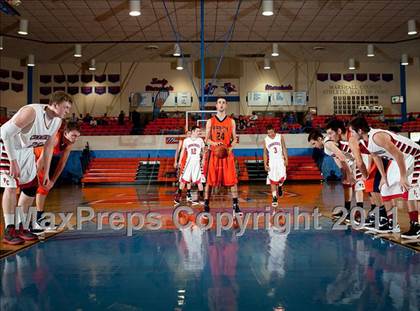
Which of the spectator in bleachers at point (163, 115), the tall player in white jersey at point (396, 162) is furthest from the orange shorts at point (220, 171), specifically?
the spectator in bleachers at point (163, 115)

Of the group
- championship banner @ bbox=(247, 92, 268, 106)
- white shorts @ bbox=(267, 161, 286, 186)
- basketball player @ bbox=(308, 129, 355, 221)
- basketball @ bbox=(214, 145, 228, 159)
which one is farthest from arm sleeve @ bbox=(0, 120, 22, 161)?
championship banner @ bbox=(247, 92, 268, 106)

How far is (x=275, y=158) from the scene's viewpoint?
8.47 meters

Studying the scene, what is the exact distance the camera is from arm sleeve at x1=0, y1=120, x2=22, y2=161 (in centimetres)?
376

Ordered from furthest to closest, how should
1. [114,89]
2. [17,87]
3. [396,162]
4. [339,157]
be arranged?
[114,89], [17,87], [339,157], [396,162]

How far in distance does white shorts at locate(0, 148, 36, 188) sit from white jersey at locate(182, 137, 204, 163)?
509 centimetres

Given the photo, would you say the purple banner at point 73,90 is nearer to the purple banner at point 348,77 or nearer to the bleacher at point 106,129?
the bleacher at point 106,129

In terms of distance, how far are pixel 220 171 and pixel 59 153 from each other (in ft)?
7.97

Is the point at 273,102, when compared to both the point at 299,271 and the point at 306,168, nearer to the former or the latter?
the point at 306,168

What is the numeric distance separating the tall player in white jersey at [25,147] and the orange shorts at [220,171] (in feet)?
8.58

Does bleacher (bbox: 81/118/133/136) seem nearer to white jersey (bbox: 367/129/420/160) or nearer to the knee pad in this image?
the knee pad

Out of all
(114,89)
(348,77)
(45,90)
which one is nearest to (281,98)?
(348,77)

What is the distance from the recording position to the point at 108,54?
21125 mm

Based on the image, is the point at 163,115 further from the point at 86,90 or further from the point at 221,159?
the point at 221,159

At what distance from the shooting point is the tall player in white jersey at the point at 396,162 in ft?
13.2
